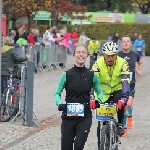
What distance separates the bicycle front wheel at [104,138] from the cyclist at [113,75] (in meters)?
0.36

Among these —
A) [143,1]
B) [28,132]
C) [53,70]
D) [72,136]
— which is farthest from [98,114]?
[143,1]

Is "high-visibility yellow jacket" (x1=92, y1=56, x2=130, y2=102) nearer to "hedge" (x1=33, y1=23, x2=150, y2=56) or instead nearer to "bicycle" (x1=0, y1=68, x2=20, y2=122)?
"bicycle" (x1=0, y1=68, x2=20, y2=122)

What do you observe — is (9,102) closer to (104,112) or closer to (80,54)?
(104,112)

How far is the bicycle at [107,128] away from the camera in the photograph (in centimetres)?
896

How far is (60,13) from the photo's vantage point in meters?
54.9

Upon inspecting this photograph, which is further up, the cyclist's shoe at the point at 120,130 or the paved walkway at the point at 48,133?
the cyclist's shoe at the point at 120,130

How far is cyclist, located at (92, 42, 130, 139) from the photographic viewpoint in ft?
30.9

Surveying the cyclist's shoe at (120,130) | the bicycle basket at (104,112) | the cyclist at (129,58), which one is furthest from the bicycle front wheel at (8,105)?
the bicycle basket at (104,112)

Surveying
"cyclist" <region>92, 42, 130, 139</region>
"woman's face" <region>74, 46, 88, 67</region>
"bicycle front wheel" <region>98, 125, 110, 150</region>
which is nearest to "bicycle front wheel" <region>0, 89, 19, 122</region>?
"cyclist" <region>92, 42, 130, 139</region>

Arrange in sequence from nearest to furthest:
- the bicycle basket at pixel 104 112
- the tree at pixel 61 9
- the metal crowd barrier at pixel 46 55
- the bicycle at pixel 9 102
Result: the bicycle basket at pixel 104 112
the bicycle at pixel 9 102
the metal crowd barrier at pixel 46 55
the tree at pixel 61 9

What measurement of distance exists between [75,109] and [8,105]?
598 centimetres

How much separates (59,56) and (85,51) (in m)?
22.6

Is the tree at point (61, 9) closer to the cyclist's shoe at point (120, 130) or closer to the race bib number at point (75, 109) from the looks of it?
the cyclist's shoe at point (120, 130)

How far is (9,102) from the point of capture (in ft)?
45.5
